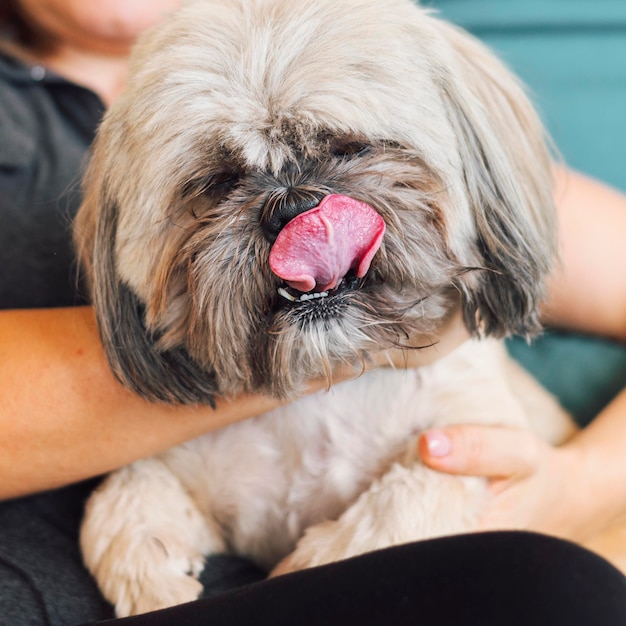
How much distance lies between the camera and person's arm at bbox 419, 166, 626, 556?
1.20 m

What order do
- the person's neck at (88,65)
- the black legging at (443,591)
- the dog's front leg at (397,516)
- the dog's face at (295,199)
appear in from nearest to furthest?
the black legging at (443,591) → the dog's face at (295,199) → the dog's front leg at (397,516) → the person's neck at (88,65)

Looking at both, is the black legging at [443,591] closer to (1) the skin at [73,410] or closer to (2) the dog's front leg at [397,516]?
(2) the dog's front leg at [397,516]

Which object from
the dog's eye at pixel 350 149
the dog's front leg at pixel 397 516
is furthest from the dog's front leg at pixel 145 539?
the dog's eye at pixel 350 149

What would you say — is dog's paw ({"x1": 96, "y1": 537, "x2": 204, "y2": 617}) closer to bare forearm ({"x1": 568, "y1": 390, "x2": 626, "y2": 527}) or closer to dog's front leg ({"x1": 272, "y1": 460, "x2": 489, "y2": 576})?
dog's front leg ({"x1": 272, "y1": 460, "x2": 489, "y2": 576})

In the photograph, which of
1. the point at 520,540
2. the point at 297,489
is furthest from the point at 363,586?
the point at 297,489

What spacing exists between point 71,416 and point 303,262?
0.59 metres

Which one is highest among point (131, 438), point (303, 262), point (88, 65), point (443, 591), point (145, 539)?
point (303, 262)

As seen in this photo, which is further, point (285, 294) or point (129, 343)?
point (129, 343)

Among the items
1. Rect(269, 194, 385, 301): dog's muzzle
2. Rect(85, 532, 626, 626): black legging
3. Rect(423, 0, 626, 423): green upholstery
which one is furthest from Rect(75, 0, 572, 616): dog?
Rect(423, 0, 626, 423): green upholstery

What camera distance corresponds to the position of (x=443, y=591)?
903mm

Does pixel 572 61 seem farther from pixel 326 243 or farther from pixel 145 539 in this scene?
pixel 145 539

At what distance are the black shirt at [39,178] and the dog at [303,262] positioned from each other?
24cm

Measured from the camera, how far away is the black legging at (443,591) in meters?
0.88

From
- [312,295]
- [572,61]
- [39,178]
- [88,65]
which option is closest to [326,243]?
[312,295]
